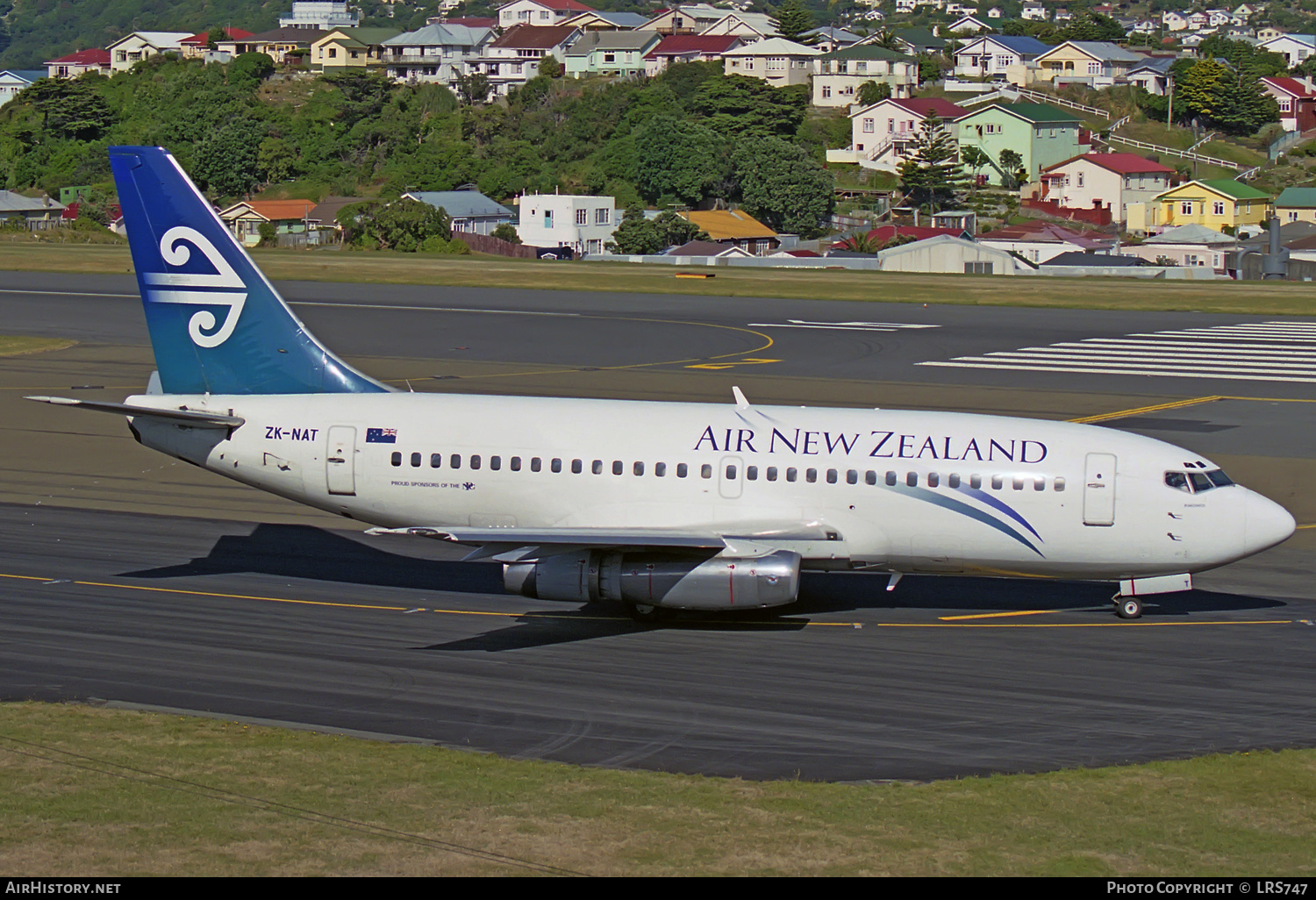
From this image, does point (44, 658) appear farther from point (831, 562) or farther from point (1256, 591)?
point (1256, 591)

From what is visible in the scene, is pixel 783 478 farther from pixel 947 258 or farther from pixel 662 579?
pixel 947 258

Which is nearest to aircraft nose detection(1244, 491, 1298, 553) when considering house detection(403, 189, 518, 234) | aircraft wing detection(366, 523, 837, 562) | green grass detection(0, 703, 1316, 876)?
green grass detection(0, 703, 1316, 876)

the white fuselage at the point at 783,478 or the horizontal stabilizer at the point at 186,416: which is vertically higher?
the horizontal stabilizer at the point at 186,416

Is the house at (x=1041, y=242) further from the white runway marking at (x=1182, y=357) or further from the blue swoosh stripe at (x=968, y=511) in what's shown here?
the blue swoosh stripe at (x=968, y=511)

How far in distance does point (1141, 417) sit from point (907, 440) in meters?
29.6

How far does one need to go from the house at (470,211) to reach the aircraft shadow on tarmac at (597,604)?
447 feet

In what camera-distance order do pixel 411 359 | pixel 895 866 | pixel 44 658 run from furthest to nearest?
pixel 411 359
pixel 44 658
pixel 895 866

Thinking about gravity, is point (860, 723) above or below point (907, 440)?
below

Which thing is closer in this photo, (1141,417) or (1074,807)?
(1074,807)

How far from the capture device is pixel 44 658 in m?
29.4

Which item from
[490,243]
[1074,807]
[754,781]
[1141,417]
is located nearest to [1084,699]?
[1074,807]

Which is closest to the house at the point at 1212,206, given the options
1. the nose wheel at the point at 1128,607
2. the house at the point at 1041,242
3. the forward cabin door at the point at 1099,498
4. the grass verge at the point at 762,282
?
the house at the point at 1041,242

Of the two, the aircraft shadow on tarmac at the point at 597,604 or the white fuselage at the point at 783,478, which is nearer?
the white fuselage at the point at 783,478

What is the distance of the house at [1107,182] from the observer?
195750mm
